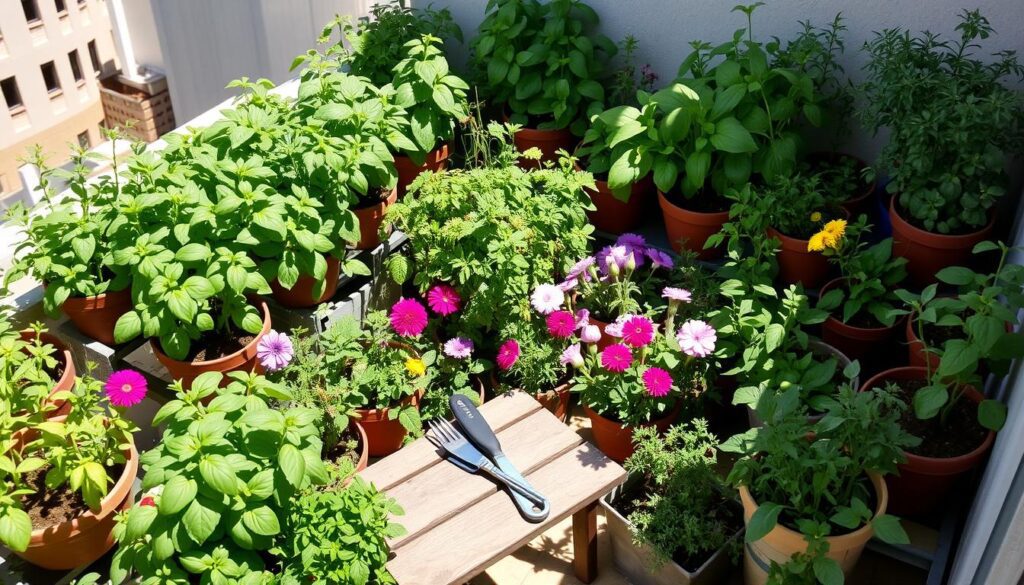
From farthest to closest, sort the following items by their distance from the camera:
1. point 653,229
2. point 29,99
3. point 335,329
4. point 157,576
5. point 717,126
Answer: point 29,99 < point 653,229 < point 717,126 < point 335,329 < point 157,576

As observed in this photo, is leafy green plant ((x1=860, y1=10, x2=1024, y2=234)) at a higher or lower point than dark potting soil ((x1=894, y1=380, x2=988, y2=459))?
higher

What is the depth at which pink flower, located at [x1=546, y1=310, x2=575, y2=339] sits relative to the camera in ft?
9.75

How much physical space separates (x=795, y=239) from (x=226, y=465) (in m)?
2.00

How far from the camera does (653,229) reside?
3.64 m

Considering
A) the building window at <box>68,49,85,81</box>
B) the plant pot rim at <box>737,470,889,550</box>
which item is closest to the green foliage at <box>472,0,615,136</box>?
the plant pot rim at <box>737,470,889,550</box>

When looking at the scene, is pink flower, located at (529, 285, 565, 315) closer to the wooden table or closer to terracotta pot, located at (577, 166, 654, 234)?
the wooden table

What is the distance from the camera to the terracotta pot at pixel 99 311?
115 inches

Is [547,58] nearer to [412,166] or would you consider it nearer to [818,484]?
[412,166]

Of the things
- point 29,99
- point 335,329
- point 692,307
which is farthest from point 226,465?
point 29,99

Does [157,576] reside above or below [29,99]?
above

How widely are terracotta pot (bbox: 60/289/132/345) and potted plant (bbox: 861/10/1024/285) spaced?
2581 millimetres

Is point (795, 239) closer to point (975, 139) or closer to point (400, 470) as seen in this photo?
point (975, 139)

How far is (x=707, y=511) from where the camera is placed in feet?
8.62

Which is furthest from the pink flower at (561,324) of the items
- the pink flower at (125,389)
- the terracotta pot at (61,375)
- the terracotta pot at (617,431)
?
the terracotta pot at (61,375)
